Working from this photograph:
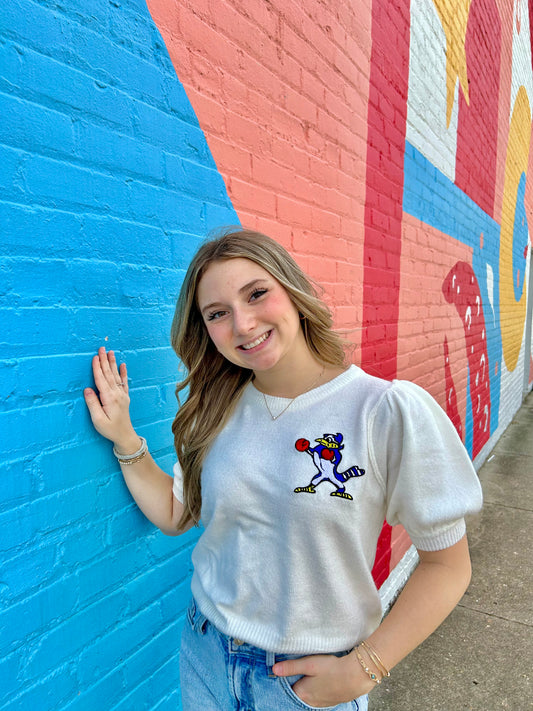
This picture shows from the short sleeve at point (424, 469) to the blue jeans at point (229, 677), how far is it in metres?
0.47

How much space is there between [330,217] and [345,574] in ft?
6.05

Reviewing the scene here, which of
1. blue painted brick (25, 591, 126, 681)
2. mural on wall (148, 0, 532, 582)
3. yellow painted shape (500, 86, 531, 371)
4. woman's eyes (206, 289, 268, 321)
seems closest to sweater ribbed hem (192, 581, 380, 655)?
blue painted brick (25, 591, 126, 681)

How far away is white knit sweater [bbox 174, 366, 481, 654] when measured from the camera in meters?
1.10

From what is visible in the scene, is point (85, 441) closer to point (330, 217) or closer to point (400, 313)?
point (330, 217)

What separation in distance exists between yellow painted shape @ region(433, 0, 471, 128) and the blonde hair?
3.73 meters

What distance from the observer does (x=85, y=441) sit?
4.55 ft

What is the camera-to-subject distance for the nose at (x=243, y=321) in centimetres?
127

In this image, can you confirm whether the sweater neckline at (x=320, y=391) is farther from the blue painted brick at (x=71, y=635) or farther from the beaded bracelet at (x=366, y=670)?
the blue painted brick at (x=71, y=635)

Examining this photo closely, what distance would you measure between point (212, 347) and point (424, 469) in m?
0.73

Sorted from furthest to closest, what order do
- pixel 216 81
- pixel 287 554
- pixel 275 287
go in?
1. pixel 216 81
2. pixel 275 287
3. pixel 287 554

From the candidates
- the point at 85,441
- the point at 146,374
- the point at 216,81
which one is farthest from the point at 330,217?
the point at 85,441

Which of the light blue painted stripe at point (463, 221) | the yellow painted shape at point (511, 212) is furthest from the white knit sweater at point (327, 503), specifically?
the yellow painted shape at point (511, 212)

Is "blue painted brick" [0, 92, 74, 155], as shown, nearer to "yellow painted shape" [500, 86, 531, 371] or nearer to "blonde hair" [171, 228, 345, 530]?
"blonde hair" [171, 228, 345, 530]

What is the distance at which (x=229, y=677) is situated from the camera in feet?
4.11
